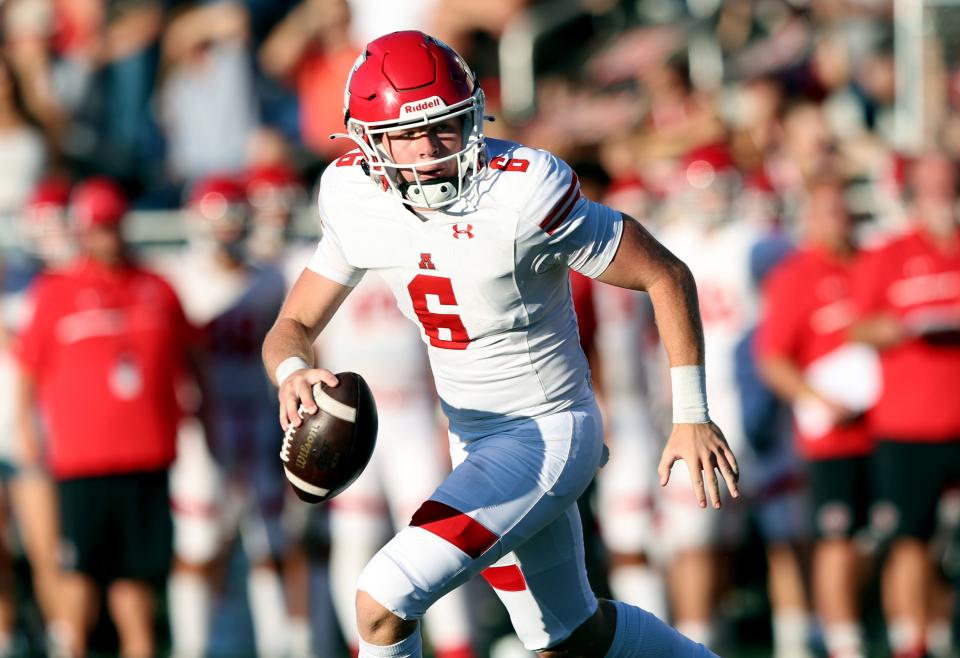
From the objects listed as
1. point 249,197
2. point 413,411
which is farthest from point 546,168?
point 249,197

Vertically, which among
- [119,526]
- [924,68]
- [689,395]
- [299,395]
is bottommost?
[119,526]

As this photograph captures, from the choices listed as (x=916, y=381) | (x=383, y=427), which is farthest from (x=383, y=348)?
(x=916, y=381)

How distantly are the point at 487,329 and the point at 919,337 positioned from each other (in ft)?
10.3

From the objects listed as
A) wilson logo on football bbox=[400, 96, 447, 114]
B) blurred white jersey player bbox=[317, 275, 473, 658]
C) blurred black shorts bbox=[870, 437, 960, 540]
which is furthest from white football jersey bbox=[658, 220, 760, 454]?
wilson logo on football bbox=[400, 96, 447, 114]

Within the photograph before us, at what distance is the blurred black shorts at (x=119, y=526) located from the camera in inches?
278

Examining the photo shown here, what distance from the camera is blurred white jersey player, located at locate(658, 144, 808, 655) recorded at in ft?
24.4

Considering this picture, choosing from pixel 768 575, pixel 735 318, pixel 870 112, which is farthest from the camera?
pixel 870 112

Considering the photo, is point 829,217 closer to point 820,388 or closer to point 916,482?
point 820,388

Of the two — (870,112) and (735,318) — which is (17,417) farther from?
(870,112)

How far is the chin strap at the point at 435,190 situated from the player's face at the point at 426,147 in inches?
0.6

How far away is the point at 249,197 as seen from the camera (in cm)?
793

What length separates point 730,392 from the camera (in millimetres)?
7512

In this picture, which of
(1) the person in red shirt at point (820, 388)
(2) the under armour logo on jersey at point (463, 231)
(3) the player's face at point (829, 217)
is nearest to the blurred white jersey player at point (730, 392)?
(1) the person in red shirt at point (820, 388)

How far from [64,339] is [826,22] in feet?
17.3
